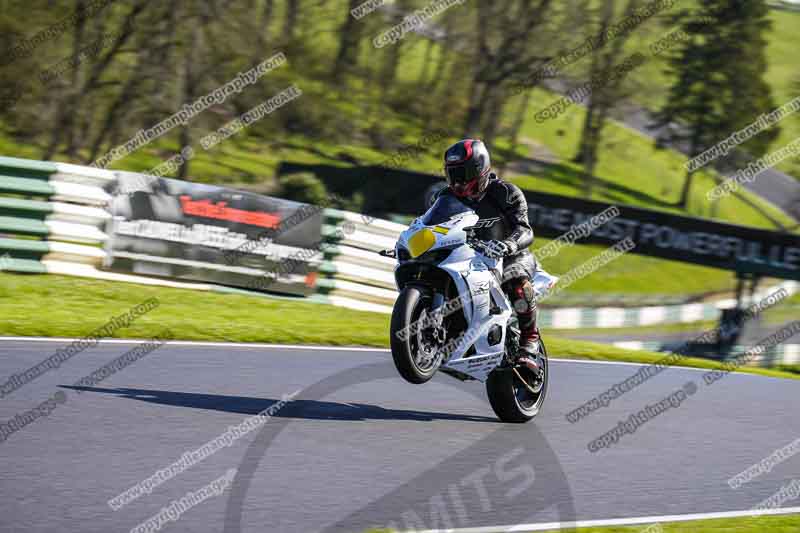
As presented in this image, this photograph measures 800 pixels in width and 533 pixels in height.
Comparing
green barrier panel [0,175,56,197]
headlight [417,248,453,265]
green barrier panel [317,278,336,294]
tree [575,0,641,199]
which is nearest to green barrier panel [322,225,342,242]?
green barrier panel [317,278,336,294]

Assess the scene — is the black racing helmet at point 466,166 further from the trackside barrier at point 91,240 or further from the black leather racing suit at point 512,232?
the trackside barrier at point 91,240

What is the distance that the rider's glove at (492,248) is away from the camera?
759 centimetres

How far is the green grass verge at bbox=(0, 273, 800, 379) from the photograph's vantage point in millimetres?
11289

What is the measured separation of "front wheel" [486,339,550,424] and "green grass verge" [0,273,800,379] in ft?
13.2

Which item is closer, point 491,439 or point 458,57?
point 491,439

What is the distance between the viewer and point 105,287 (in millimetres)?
13812

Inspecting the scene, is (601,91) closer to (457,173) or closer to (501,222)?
(501,222)

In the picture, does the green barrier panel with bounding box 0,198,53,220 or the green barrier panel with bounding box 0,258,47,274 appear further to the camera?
the green barrier panel with bounding box 0,198,53,220

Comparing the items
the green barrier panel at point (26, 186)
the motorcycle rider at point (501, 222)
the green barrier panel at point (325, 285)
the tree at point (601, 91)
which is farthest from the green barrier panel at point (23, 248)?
the tree at point (601, 91)

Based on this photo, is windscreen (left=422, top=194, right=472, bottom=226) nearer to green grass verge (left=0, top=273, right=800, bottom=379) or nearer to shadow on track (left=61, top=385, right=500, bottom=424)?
shadow on track (left=61, top=385, right=500, bottom=424)

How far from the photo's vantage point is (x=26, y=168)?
13.8 m

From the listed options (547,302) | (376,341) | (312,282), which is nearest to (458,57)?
(547,302)

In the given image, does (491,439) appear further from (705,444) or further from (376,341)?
(376,341)

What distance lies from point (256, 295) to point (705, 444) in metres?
8.10
